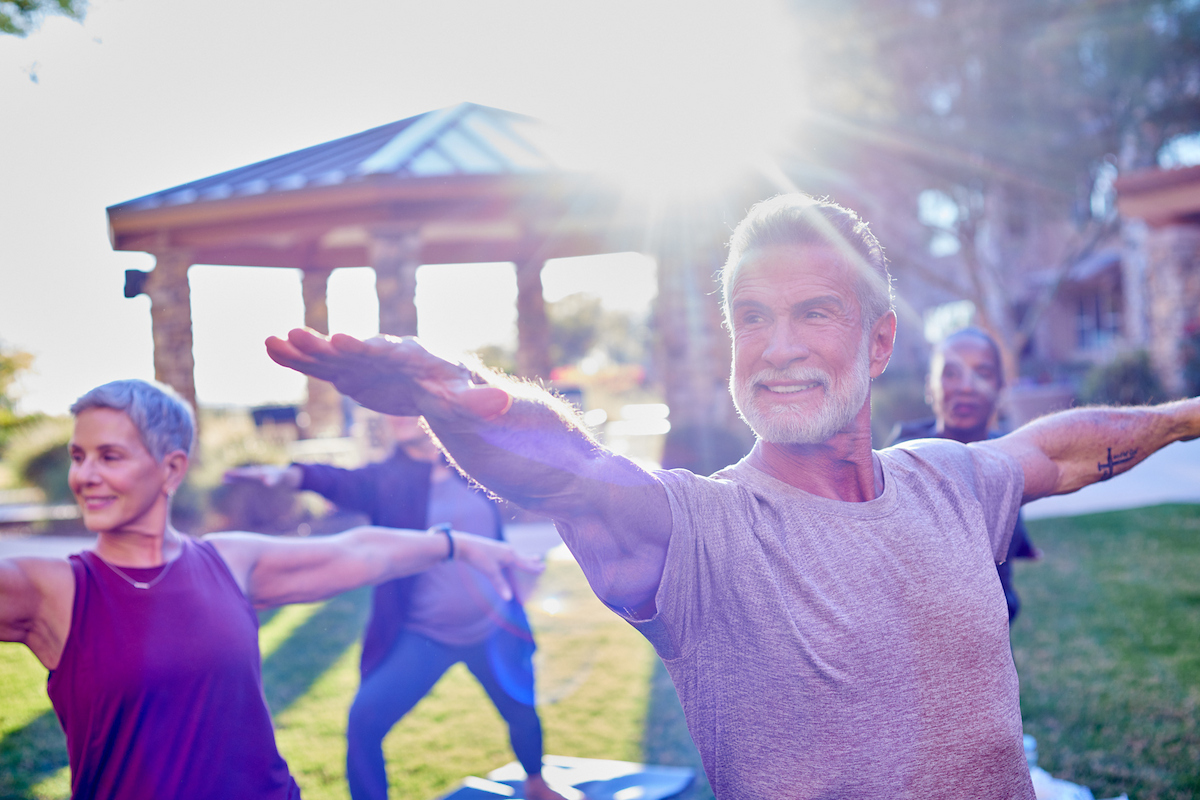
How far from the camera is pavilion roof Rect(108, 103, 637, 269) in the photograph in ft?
27.2

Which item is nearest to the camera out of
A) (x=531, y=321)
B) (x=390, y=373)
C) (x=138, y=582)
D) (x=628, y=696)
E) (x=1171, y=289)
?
(x=390, y=373)

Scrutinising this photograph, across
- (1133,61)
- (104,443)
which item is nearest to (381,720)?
(104,443)

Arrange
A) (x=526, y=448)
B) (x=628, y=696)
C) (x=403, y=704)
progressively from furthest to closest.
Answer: (x=628, y=696)
(x=403, y=704)
(x=526, y=448)

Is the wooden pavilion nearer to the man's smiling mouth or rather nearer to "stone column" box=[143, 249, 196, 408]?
"stone column" box=[143, 249, 196, 408]

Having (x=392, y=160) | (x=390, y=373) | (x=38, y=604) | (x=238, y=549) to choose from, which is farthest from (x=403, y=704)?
(x=392, y=160)

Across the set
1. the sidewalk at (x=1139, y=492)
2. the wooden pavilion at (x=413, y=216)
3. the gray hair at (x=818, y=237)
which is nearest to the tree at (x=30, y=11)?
the gray hair at (x=818, y=237)

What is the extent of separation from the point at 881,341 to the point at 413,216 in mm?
7846

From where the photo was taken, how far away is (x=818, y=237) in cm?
186

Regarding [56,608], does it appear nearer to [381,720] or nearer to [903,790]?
[381,720]

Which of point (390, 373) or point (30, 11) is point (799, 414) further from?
point (30, 11)

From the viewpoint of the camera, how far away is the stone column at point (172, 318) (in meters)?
10.4

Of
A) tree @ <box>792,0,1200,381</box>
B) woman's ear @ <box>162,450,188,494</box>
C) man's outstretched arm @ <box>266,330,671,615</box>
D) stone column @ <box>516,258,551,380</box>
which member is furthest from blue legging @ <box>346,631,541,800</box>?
tree @ <box>792,0,1200,381</box>

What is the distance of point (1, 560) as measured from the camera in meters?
2.02

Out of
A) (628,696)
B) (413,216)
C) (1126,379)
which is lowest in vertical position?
(628,696)
